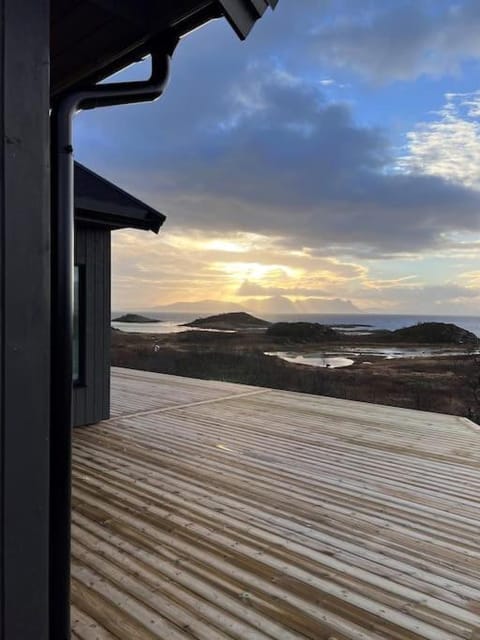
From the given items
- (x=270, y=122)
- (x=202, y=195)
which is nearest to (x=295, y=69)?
(x=270, y=122)

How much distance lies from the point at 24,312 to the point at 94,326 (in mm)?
4264

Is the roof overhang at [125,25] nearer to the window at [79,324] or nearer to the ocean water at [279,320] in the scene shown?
Answer: the window at [79,324]

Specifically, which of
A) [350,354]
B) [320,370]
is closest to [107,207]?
[320,370]

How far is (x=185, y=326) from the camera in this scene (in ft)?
60.4

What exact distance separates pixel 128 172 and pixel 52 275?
10490 mm

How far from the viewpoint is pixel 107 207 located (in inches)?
177

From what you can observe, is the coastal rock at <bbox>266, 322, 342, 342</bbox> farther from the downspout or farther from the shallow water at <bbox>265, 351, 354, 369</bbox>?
the downspout

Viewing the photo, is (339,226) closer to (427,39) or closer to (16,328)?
(427,39)

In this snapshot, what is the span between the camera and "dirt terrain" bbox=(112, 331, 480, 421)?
8484mm

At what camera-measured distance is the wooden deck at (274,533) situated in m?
1.81

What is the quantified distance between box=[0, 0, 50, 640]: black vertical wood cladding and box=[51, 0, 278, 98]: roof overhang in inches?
18.5

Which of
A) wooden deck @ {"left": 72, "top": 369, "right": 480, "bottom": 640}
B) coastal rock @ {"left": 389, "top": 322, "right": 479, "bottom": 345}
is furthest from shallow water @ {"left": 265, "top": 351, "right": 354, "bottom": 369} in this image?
wooden deck @ {"left": 72, "top": 369, "right": 480, "bottom": 640}

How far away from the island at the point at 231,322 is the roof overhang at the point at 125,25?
1653 centimetres

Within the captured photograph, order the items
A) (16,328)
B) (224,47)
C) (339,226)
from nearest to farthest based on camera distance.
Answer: (16,328) < (224,47) < (339,226)
